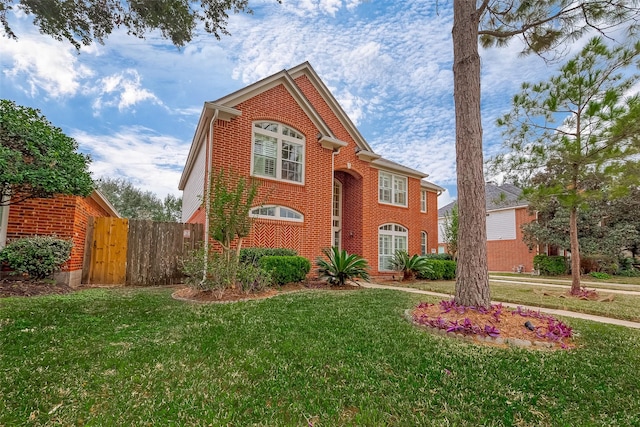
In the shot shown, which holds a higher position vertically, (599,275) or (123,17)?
(123,17)

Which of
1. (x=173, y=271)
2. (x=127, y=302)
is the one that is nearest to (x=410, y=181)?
(x=173, y=271)

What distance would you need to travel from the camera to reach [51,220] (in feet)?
24.0

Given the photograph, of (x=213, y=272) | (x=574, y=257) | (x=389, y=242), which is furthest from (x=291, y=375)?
(x=389, y=242)

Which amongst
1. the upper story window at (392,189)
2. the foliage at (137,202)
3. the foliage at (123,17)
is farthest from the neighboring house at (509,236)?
the foliage at (137,202)

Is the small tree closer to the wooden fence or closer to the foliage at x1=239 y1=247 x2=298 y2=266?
the foliage at x1=239 y1=247 x2=298 y2=266

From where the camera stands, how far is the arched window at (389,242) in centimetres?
1473

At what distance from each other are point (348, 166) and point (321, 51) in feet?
15.2

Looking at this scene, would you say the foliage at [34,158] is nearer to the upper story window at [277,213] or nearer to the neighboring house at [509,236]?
the upper story window at [277,213]

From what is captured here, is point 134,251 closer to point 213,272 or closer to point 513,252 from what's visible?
point 213,272

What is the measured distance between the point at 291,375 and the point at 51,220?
7.60m

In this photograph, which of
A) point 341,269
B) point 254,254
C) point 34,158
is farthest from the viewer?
point 341,269

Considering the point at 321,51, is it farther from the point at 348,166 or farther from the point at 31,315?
the point at 31,315

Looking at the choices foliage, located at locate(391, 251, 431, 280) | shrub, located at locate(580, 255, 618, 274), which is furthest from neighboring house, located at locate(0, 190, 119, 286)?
shrub, located at locate(580, 255, 618, 274)

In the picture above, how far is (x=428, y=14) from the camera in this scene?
25.7ft
